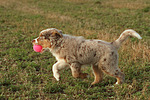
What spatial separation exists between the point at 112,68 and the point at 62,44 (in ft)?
5.25

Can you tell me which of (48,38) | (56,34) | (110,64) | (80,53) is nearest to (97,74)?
(110,64)

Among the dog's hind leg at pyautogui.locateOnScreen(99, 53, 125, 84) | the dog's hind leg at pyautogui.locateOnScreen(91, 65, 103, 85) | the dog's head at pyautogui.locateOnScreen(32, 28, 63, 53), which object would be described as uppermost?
the dog's head at pyautogui.locateOnScreen(32, 28, 63, 53)

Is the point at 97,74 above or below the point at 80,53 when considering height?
below

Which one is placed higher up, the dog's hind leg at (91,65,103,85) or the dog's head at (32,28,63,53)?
the dog's head at (32,28,63,53)

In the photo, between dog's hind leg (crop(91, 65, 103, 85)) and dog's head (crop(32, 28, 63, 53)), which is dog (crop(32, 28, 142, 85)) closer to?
dog's head (crop(32, 28, 63, 53))

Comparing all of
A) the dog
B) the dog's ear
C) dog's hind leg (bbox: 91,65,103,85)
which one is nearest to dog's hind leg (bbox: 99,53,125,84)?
the dog

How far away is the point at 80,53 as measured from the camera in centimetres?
573

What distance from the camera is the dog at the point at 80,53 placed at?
18.4 ft

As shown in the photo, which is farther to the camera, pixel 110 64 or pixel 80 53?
pixel 80 53

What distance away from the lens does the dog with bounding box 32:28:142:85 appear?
561cm

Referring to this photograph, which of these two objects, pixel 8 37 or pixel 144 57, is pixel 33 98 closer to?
pixel 144 57

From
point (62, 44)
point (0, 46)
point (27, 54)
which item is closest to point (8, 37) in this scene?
point (0, 46)

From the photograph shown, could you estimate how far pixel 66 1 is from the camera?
2909 centimetres

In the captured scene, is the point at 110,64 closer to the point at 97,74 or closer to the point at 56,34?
the point at 97,74
